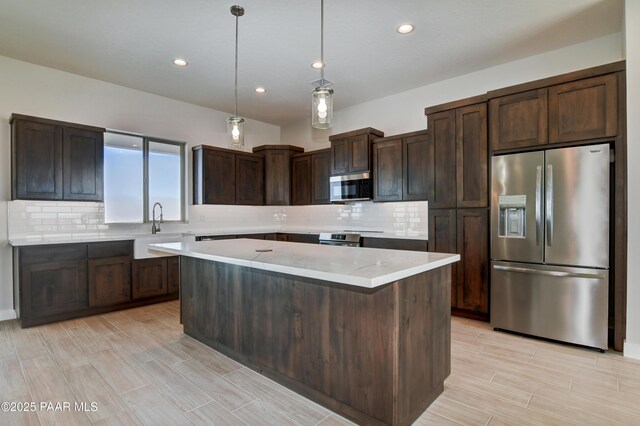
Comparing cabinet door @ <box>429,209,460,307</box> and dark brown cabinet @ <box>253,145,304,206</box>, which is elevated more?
dark brown cabinet @ <box>253,145,304,206</box>

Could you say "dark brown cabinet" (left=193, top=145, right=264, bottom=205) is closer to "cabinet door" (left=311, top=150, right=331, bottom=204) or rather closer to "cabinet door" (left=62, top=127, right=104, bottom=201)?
"cabinet door" (left=311, top=150, right=331, bottom=204)

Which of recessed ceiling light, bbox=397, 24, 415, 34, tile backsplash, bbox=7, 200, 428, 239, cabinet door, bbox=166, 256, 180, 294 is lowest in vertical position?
cabinet door, bbox=166, 256, 180, 294

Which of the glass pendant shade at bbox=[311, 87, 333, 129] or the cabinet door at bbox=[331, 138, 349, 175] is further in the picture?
the cabinet door at bbox=[331, 138, 349, 175]

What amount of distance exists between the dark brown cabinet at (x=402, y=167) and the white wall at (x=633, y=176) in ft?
5.89

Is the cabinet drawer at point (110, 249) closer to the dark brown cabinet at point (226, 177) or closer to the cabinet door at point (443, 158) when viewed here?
the dark brown cabinet at point (226, 177)

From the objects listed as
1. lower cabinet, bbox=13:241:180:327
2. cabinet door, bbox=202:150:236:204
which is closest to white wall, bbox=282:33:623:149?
cabinet door, bbox=202:150:236:204

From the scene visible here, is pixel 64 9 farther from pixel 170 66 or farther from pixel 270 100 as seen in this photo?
pixel 270 100

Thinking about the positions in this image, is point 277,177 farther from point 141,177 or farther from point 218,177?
point 141,177

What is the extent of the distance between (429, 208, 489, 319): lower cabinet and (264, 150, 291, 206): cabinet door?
300 cm

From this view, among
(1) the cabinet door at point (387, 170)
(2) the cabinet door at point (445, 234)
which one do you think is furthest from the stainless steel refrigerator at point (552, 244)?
(1) the cabinet door at point (387, 170)

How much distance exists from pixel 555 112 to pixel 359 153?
249 cm

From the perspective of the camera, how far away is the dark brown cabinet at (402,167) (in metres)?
4.37

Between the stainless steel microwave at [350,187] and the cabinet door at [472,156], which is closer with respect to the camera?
the cabinet door at [472,156]

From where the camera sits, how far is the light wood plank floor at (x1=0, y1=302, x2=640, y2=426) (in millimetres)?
1969
